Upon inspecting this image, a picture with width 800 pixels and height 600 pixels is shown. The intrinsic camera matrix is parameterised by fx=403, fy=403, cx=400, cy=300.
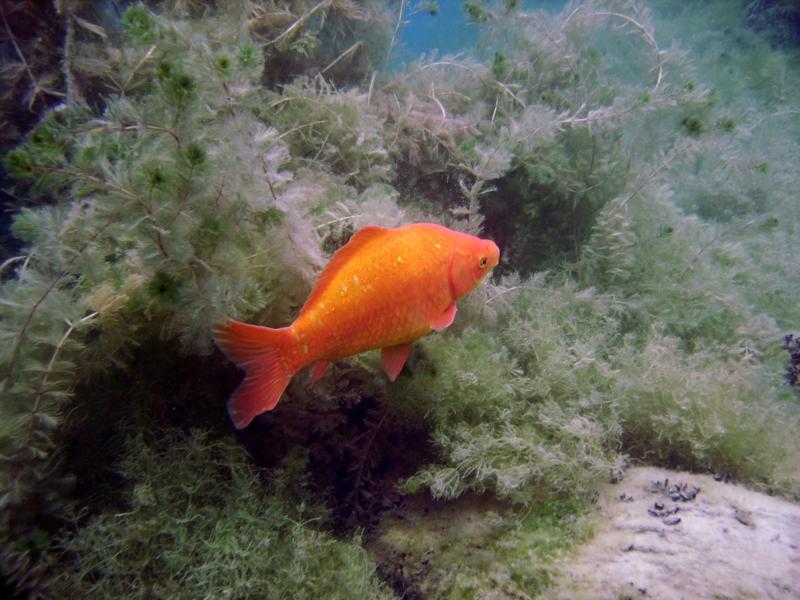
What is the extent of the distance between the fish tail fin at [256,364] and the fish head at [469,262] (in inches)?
45.7

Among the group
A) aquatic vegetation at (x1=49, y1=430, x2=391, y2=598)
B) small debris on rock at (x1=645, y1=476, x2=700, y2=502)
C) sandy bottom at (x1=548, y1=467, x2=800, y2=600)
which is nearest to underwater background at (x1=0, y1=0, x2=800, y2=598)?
aquatic vegetation at (x1=49, y1=430, x2=391, y2=598)

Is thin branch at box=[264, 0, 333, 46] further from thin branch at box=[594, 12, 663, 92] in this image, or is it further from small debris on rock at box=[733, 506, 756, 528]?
small debris on rock at box=[733, 506, 756, 528]

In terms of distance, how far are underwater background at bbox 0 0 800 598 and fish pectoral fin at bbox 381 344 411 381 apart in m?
0.75

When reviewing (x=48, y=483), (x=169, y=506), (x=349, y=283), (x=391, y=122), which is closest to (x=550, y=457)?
(x=349, y=283)

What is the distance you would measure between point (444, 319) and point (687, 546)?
7.13 feet

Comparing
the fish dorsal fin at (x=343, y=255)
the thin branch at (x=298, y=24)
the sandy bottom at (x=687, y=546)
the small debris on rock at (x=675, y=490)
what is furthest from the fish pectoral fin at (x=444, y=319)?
the thin branch at (x=298, y=24)

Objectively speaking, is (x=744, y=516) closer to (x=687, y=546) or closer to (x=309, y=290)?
(x=687, y=546)

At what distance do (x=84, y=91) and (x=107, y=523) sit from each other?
4.12 meters

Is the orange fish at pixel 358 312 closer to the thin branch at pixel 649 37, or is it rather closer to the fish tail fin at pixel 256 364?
the fish tail fin at pixel 256 364

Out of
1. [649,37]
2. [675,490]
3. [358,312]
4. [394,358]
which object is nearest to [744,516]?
[675,490]

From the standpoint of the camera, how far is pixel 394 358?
2.75 meters

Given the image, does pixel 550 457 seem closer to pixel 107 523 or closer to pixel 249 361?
pixel 249 361

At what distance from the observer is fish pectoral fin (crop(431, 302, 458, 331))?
2.62 m

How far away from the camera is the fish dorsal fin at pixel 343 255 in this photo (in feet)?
8.00
